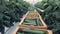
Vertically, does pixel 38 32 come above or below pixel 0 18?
below

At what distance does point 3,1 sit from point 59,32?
5.74 ft

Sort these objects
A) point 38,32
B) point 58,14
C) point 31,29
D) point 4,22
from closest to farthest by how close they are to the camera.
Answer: point 38,32 → point 31,29 → point 58,14 → point 4,22

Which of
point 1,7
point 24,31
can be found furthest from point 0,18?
point 24,31

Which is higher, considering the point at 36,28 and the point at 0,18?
the point at 0,18

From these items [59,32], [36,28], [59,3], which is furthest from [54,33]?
[59,3]

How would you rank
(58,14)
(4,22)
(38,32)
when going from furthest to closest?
1. (4,22)
2. (58,14)
3. (38,32)

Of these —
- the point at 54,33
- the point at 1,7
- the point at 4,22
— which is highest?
the point at 1,7

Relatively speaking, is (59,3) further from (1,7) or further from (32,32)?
(1,7)

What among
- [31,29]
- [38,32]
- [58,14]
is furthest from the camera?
[58,14]

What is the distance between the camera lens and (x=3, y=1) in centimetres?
425

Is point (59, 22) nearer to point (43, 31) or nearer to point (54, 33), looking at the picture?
point (54, 33)

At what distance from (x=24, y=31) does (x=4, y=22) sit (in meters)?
1.10

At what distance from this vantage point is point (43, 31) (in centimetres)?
360

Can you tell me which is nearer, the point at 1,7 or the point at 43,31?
the point at 43,31
